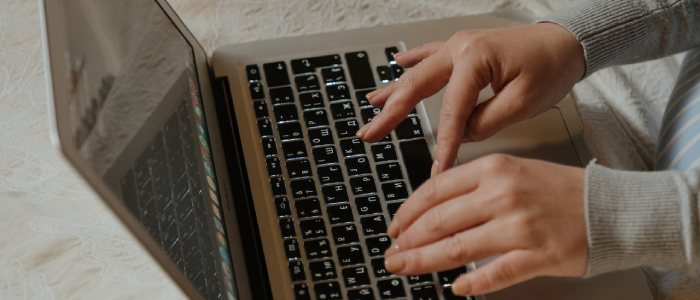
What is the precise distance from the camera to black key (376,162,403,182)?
0.53 m

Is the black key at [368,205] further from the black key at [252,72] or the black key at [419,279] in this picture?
the black key at [252,72]

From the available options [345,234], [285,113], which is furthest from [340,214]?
[285,113]

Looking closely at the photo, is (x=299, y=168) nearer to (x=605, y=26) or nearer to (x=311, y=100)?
(x=311, y=100)

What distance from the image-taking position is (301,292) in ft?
1.56

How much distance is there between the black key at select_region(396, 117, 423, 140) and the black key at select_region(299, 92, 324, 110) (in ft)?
0.26

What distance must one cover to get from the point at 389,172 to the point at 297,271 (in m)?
0.12

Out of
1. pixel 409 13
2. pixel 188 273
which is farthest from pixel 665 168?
pixel 188 273

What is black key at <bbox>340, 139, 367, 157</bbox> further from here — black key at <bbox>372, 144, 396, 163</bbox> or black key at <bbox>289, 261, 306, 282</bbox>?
black key at <bbox>289, 261, 306, 282</bbox>

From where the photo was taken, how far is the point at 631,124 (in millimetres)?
616

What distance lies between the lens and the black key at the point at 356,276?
48 centimetres

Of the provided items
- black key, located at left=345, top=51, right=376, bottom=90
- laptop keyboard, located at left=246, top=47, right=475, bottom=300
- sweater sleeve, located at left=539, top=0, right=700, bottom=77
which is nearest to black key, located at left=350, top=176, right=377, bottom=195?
laptop keyboard, located at left=246, top=47, right=475, bottom=300

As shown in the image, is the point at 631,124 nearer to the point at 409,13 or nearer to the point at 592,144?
the point at 592,144

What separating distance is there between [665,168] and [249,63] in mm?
408

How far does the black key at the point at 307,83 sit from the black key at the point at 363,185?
0.11m
